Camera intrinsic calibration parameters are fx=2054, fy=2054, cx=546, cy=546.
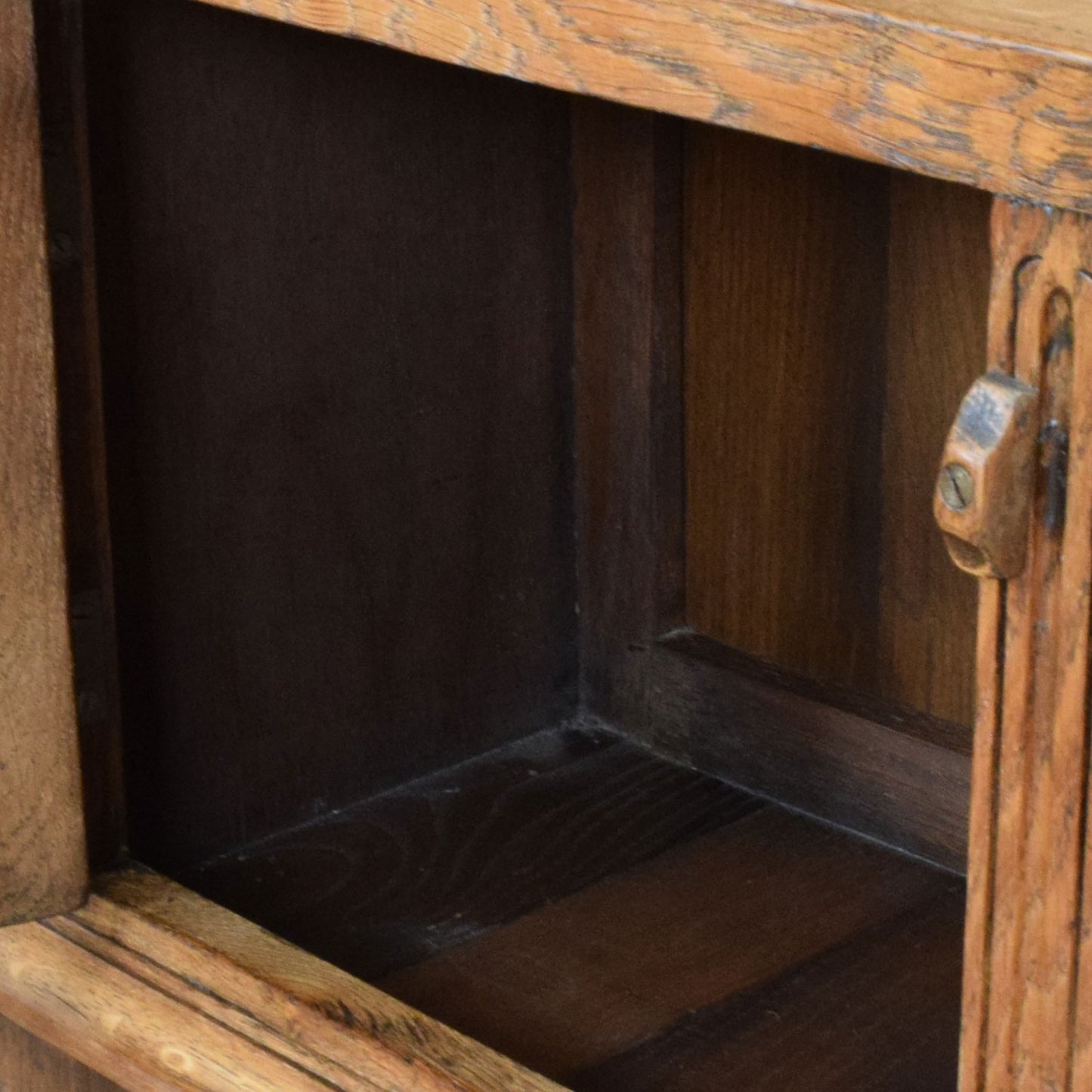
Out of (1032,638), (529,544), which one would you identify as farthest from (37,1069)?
(1032,638)

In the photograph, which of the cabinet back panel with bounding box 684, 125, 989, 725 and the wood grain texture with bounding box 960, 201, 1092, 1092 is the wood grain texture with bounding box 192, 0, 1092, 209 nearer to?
the wood grain texture with bounding box 960, 201, 1092, 1092

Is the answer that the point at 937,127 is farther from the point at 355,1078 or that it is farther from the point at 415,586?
the point at 415,586

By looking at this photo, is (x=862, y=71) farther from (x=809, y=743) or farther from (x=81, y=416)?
(x=809, y=743)

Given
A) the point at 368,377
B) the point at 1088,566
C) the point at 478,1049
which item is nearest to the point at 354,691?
the point at 368,377

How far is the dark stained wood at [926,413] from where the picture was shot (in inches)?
40.5

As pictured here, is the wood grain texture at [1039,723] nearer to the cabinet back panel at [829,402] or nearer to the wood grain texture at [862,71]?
the wood grain texture at [862,71]

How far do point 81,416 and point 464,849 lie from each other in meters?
0.31

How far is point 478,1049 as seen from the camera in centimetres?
82

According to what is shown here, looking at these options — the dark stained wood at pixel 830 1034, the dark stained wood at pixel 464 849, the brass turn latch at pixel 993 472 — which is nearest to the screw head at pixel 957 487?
the brass turn latch at pixel 993 472

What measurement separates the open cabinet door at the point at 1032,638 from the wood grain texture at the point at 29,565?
49 centimetres

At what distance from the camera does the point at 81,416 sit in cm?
94

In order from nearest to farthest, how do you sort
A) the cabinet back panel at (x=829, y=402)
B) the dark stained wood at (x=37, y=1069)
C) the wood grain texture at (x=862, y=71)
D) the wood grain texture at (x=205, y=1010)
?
the wood grain texture at (x=862, y=71) → the wood grain texture at (x=205, y=1010) → the dark stained wood at (x=37, y=1069) → the cabinet back panel at (x=829, y=402)

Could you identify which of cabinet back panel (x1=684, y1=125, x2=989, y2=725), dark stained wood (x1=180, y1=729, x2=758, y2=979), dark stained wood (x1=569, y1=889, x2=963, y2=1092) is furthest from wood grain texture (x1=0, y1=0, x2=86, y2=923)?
cabinet back panel (x1=684, y1=125, x2=989, y2=725)

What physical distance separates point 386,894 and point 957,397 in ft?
1.26
